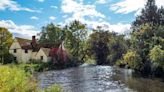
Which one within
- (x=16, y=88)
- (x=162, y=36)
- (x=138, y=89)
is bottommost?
(x=138, y=89)

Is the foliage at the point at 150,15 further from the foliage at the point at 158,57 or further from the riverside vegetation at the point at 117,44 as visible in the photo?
the foliage at the point at 158,57

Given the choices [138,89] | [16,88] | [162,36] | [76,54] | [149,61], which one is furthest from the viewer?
[76,54]

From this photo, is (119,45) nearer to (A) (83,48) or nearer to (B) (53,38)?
(A) (83,48)

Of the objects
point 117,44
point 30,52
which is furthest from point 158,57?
point 117,44

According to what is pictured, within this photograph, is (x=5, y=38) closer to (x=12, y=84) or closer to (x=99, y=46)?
(x=99, y=46)

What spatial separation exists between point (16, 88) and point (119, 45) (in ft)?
235

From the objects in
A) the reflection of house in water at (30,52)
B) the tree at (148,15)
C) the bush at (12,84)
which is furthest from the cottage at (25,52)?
the bush at (12,84)

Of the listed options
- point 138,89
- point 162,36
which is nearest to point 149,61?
point 162,36

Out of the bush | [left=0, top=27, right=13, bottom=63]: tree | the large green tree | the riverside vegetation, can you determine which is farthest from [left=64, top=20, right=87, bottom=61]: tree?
the bush

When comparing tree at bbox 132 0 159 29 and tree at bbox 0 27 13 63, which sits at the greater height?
tree at bbox 132 0 159 29

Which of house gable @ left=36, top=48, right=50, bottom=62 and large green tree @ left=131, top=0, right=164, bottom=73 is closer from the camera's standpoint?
large green tree @ left=131, top=0, right=164, bottom=73

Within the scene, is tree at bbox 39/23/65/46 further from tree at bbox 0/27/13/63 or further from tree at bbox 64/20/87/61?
tree at bbox 0/27/13/63

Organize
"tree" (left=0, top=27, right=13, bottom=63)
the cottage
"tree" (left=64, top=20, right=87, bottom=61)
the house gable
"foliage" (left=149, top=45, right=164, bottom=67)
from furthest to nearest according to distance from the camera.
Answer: "tree" (left=64, top=20, right=87, bottom=61) → "tree" (left=0, top=27, right=13, bottom=63) → the cottage → the house gable → "foliage" (left=149, top=45, right=164, bottom=67)

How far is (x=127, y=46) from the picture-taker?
88.1m
